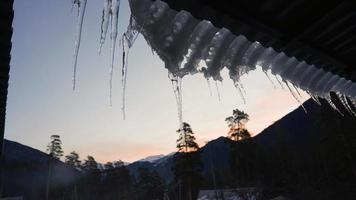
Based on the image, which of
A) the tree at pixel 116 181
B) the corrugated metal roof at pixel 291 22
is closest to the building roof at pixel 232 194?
the corrugated metal roof at pixel 291 22

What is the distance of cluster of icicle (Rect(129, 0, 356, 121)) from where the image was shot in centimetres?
303

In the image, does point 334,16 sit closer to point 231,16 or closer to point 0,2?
point 231,16

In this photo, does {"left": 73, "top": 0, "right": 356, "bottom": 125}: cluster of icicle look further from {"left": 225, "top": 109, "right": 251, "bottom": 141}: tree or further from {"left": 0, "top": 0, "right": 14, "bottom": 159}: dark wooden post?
{"left": 225, "top": 109, "right": 251, "bottom": 141}: tree

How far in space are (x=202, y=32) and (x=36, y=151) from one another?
149 metres

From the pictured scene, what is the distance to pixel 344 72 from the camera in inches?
191

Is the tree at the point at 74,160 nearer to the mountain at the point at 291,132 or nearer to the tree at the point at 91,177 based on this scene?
the tree at the point at 91,177

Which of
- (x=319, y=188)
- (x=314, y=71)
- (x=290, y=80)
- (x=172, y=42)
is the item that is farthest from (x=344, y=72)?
(x=319, y=188)

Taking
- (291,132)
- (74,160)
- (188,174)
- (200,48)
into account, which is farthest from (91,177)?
(200,48)

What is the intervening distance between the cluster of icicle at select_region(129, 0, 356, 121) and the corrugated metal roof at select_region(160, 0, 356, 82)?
0.17m

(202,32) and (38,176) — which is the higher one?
(38,176)

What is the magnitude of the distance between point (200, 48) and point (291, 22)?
3.86ft

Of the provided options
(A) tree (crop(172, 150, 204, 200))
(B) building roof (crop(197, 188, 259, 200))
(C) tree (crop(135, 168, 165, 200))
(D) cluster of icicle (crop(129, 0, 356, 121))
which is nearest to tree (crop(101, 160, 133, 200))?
(C) tree (crop(135, 168, 165, 200))

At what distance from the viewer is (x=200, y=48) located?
3.42m

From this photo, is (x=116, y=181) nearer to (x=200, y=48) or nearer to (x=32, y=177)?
(x=32, y=177)
